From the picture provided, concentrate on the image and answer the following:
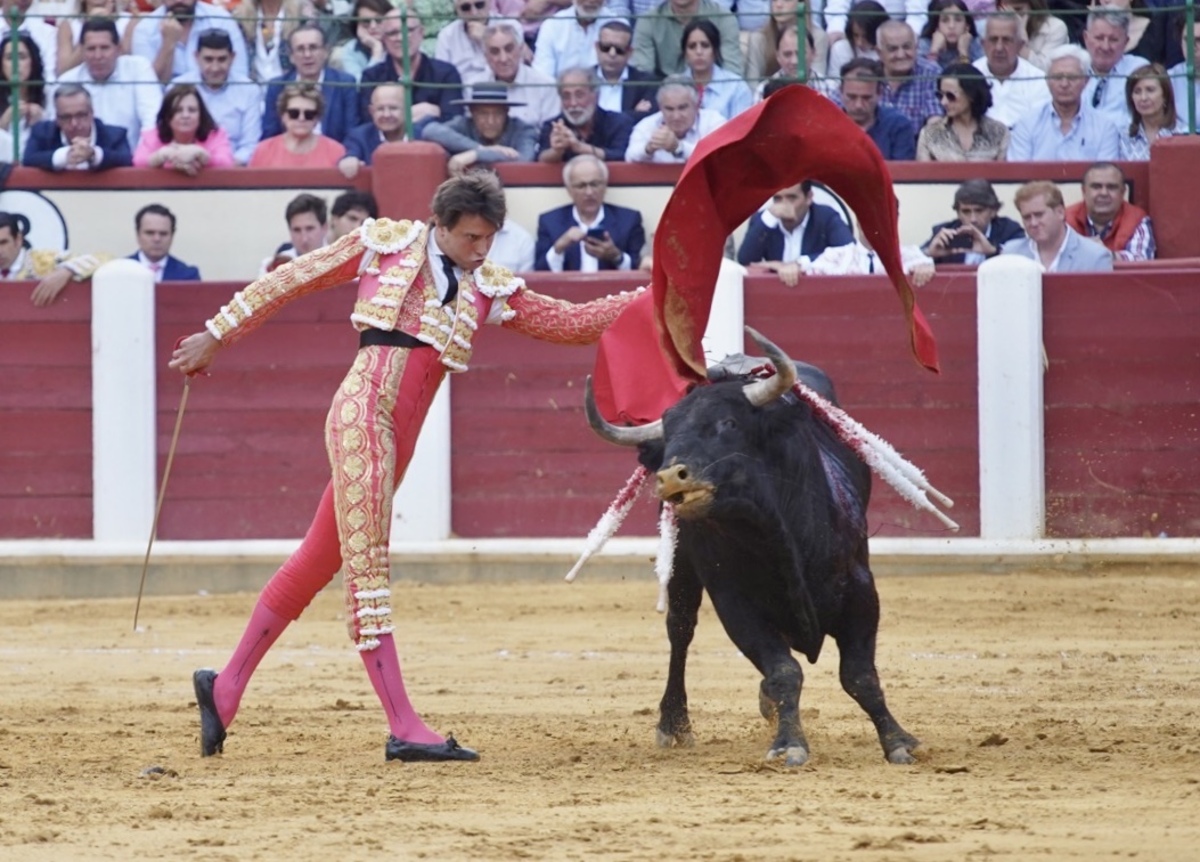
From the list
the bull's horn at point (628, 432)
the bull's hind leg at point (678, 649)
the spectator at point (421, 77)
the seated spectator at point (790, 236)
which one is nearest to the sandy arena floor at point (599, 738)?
the bull's hind leg at point (678, 649)

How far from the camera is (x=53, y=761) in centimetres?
434

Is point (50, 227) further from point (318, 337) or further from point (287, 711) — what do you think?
point (287, 711)

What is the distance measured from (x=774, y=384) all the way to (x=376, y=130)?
478 cm

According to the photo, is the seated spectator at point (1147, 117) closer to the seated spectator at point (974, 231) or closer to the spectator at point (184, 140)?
the seated spectator at point (974, 231)

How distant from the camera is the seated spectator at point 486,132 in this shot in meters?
8.32

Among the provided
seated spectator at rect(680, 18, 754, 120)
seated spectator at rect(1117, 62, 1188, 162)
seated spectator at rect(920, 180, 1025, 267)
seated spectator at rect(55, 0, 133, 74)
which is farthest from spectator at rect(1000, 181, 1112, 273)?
seated spectator at rect(55, 0, 133, 74)

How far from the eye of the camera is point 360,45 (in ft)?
29.0

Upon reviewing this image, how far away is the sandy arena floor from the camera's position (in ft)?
10.9

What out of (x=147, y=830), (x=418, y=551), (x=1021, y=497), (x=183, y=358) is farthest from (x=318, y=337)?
(x=147, y=830)

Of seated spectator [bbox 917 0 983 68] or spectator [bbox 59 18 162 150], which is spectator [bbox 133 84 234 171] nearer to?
spectator [bbox 59 18 162 150]

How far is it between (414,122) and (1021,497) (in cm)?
287

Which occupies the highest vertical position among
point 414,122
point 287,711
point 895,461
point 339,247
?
point 414,122

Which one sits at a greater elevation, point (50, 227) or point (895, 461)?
point (50, 227)

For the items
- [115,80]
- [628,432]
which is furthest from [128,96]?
[628,432]
